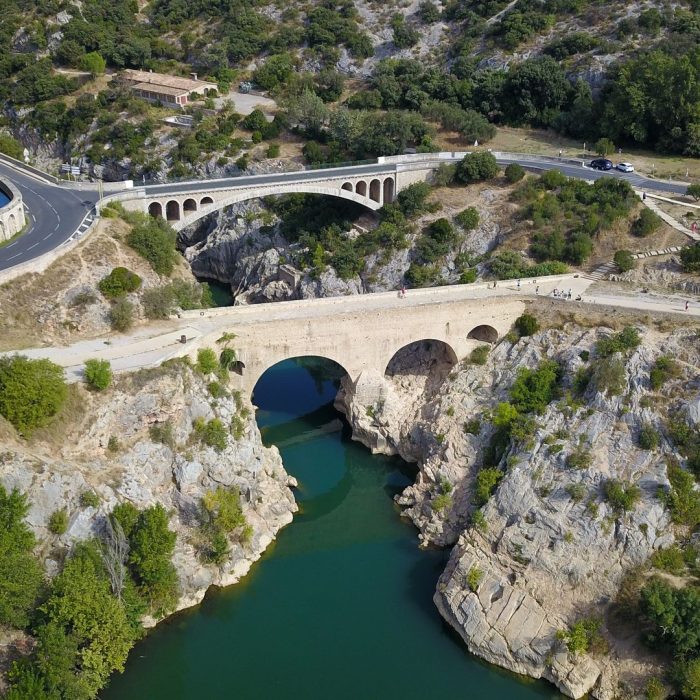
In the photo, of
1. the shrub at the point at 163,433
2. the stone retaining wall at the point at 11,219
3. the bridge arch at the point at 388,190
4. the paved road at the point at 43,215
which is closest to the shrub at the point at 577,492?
the shrub at the point at 163,433

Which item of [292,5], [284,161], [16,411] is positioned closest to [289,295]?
[284,161]

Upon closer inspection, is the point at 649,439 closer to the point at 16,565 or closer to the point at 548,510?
the point at 548,510

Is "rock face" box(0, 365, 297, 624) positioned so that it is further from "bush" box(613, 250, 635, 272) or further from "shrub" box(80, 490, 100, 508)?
"bush" box(613, 250, 635, 272)

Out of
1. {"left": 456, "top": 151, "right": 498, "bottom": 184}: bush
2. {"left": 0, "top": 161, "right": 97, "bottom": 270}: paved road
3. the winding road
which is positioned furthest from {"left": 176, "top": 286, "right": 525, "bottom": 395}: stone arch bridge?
{"left": 456, "top": 151, "right": 498, "bottom": 184}: bush

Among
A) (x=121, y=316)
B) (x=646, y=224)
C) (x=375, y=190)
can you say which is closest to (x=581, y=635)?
(x=121, y=316)

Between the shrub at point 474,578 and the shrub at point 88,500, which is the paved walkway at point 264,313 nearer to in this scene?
the shrub at point 88,500

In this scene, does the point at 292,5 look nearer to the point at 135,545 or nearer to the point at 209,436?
the point at 209,436
